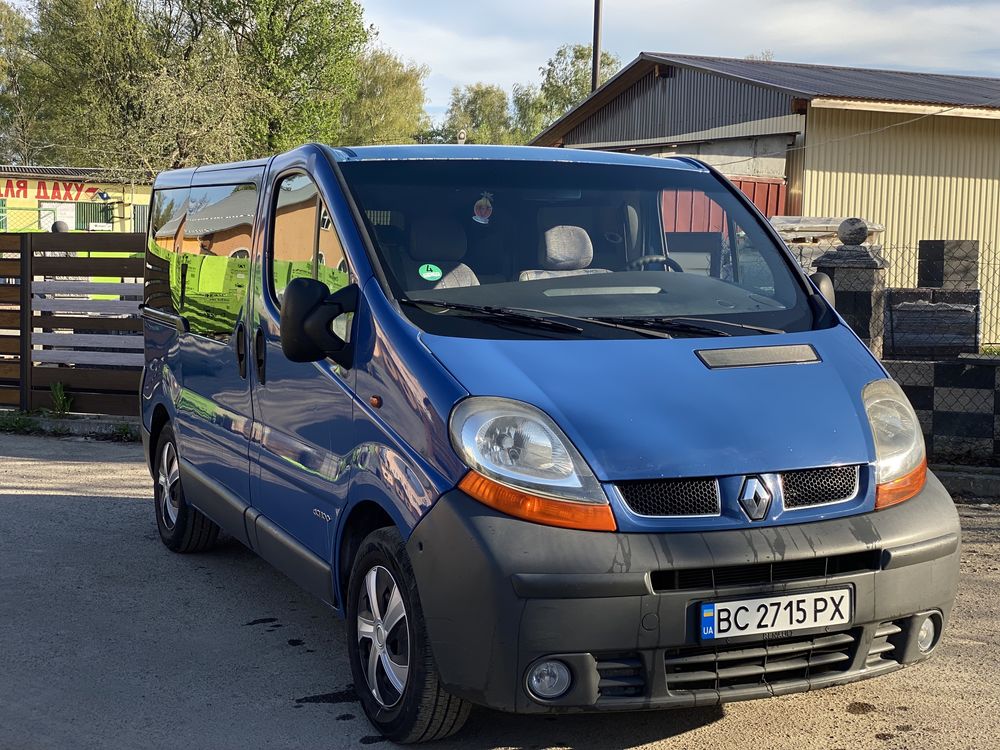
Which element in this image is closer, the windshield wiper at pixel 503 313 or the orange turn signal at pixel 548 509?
the orange turn signal at pixel 548 509

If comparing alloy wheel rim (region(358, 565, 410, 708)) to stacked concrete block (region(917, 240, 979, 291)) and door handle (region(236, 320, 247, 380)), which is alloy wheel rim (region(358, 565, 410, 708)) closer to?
door handle (region(236, 320, 247, 380))

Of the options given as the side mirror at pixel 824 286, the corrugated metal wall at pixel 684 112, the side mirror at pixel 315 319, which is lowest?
the side mirror at pixel 315 319

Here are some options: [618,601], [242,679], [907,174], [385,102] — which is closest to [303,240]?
[242,679]

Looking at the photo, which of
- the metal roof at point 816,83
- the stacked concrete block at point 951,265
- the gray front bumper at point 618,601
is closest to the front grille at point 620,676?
the gray front bumper at point 618,601

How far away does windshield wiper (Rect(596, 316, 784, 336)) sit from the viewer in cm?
415

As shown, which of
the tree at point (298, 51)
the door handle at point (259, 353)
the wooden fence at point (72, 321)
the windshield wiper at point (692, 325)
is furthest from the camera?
the tree at point (298, 51)

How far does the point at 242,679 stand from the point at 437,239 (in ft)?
5.90

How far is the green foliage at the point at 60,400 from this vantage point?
1164cm

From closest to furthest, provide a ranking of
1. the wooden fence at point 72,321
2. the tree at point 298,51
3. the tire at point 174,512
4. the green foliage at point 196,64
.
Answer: the tire at point 174,512 < the wooden fence at point 72,321 < the green foliage at point 196,64 < the tree at point 298,51

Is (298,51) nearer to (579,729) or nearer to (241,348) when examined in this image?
(241,348)

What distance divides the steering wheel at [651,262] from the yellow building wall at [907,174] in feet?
55.3

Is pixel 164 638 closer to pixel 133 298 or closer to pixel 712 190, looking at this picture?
pixel 712 190

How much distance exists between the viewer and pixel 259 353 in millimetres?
5043

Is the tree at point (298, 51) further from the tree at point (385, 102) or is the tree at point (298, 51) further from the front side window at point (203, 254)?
the front side window at point (203, 254)
